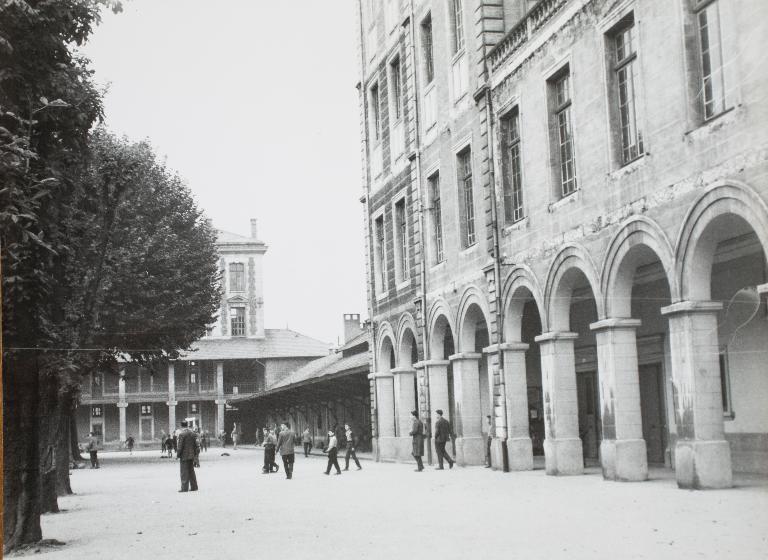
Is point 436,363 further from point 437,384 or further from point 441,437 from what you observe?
point 441,437

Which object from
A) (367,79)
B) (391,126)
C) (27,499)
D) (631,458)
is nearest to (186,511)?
(27,499)

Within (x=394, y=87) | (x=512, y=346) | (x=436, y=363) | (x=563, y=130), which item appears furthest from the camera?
(x=394, y=87)

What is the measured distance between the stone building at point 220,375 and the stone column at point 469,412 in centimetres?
4978

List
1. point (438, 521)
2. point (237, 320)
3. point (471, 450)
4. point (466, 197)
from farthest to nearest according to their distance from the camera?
point (237, 320)
point (466, 197)
point (471, 450)
point (438, 521)

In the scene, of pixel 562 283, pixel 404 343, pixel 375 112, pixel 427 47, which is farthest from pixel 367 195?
pixel 562 283

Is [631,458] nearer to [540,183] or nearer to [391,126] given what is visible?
[540,183]

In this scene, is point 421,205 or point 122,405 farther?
point 122,405

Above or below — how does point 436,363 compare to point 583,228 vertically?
below

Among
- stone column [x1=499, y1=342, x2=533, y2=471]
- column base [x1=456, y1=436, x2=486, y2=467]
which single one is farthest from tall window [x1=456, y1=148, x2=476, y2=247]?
column base [x1=456, y1=436, x2=486, y2=467]

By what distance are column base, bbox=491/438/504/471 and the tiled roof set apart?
54.4m

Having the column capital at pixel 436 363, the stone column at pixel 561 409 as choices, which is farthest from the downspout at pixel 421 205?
the stone column at pixel 561 409

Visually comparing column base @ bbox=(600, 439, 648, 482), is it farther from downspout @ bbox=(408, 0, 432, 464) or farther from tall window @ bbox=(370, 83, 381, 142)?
tall window @ bbox=(370, 83, 381, 142)

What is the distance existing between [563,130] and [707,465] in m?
7.80

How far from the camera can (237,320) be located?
78375mm
